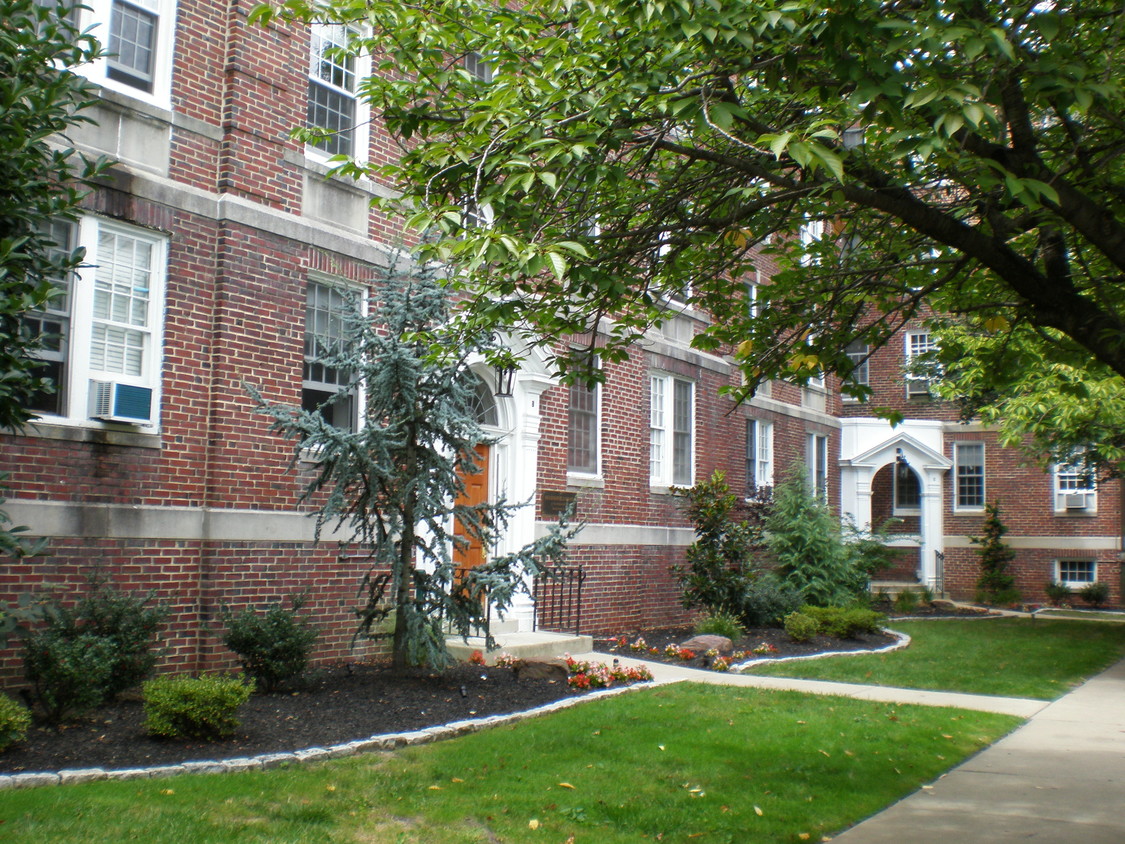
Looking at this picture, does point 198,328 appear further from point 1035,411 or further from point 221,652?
point 1035,411

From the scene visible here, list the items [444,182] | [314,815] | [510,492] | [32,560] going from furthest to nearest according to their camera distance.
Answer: [510,492]
[32,560]
[444,182]
[314,815]

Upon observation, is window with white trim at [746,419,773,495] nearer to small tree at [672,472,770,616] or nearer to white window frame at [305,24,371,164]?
small tree at [672,472,770,616]

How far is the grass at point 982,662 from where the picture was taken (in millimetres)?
12181

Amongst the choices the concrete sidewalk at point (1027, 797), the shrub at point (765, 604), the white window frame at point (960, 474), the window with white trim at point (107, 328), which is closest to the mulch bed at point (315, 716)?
the window with white trim at point (107, 328)

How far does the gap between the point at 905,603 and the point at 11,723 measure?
2085 cm

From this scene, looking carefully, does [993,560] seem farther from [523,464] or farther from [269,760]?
[269,760]

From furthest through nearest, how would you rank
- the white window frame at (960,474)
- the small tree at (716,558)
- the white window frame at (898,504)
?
the white window frame at (898,504) → the white window frame at (960,474) → the small tree at (716,558)

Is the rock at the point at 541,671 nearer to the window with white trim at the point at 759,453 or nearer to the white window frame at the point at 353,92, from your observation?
the white window frame at the point at 353,92

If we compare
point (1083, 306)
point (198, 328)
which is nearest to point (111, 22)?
point (198, 328)

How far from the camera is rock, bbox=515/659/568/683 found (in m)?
10.7

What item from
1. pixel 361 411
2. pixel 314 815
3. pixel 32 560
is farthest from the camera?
pixel 361 411

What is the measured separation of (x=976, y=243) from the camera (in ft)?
20.1

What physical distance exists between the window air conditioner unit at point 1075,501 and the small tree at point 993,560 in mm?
1729

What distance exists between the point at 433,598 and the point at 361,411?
9.58 ft
